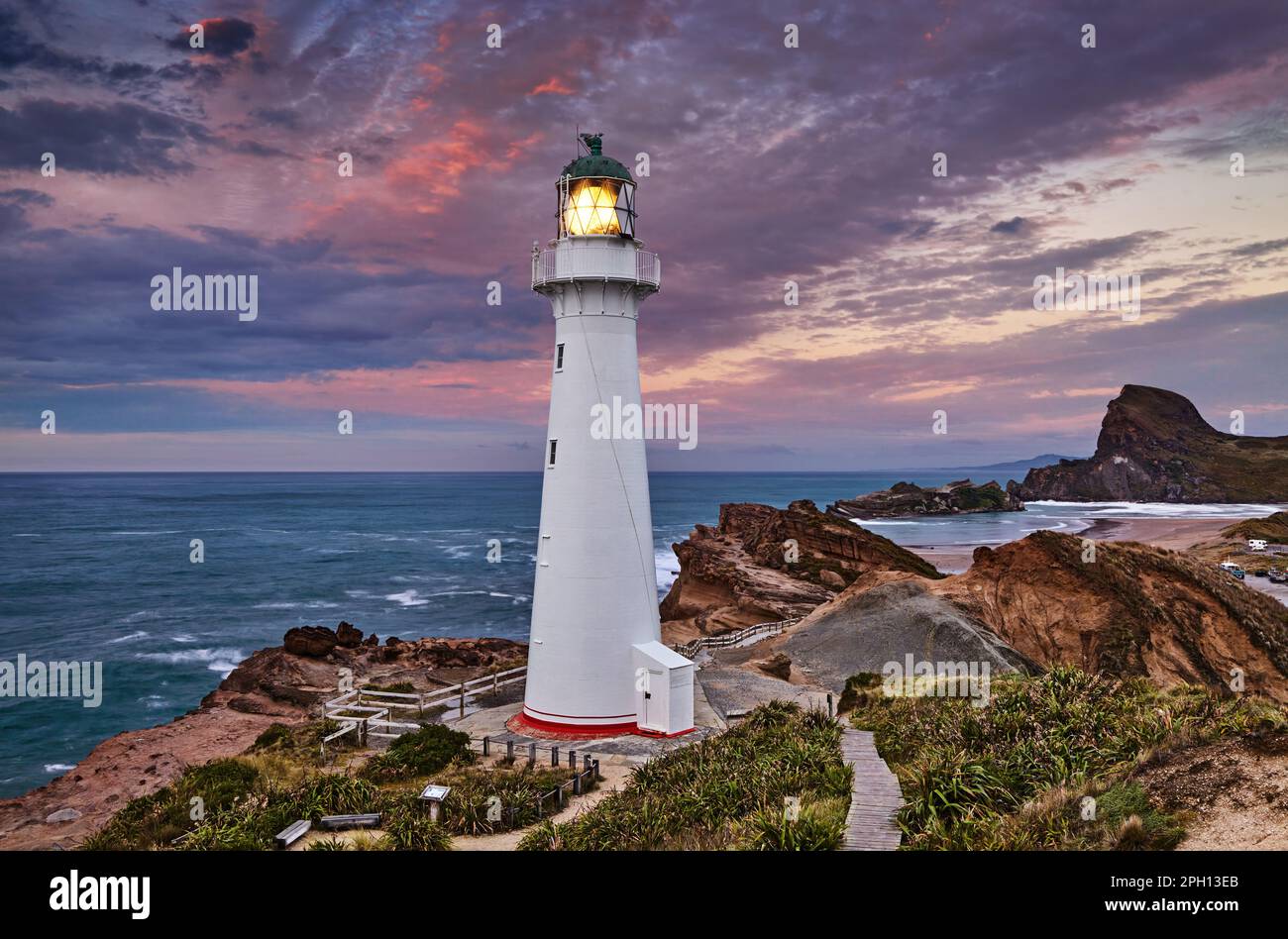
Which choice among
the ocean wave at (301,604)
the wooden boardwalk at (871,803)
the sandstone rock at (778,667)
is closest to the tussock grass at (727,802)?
the wooden boardwalk at (871,803)

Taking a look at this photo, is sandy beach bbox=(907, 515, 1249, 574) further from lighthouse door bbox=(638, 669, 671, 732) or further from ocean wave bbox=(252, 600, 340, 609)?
lighthouse door bbox=(638, 669, 671, 732)

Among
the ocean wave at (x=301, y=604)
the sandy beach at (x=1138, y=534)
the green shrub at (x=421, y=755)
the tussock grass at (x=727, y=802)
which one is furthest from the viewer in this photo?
the sandy beach at (x=1138, y=534)

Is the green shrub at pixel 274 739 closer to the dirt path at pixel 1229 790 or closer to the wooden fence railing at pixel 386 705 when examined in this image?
the wooden fence railing at pixel 386 705

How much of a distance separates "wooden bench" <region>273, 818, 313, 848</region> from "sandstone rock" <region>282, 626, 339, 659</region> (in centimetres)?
2204

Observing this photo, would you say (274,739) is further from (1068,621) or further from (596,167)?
(1068,621)

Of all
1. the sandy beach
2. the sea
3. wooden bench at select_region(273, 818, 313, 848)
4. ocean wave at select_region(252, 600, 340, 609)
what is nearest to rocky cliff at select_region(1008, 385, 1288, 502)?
the sea

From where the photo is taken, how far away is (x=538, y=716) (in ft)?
58.6

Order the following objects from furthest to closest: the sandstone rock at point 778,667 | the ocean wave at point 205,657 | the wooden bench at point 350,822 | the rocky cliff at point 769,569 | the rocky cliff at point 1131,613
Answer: the ocean wave at point 205,657 < the rocky cliff at point 769,569 < the sandstone rock at point 778,667 < the rocky cliff at point 1131,613 < the wooden bench at point 350,822

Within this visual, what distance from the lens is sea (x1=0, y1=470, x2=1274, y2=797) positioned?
3503 centimetres

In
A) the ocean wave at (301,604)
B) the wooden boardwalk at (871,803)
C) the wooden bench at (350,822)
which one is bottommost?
the ocean wave at (301,604)

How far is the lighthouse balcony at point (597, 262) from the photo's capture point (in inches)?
681

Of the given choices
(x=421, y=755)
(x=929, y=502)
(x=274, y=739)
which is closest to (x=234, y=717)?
(x=274, y=739)

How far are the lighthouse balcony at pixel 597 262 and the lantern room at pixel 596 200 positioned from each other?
282mm
